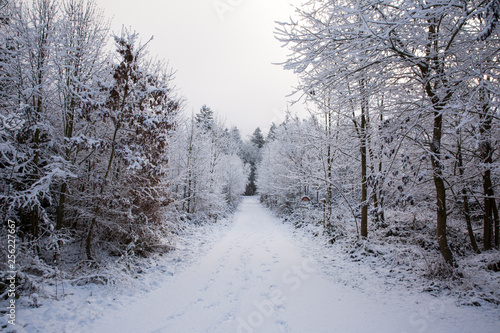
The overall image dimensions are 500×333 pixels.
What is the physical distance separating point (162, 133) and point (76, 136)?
1998mm

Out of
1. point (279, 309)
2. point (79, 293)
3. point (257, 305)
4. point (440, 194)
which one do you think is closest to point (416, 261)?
point (440, 194)

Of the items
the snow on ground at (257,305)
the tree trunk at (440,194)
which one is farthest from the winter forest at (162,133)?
the snow on ground at (257,305)

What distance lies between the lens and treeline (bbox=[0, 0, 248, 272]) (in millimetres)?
4621

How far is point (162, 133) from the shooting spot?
252 inches

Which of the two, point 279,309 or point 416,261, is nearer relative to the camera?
point 279,309

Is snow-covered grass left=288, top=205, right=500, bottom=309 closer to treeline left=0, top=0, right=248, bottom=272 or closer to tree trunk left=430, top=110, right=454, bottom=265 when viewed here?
tree trunk left=430, top=110, right=454, bottom=265

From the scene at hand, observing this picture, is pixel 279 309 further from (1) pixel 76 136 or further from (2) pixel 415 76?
(1) pixel 76 136

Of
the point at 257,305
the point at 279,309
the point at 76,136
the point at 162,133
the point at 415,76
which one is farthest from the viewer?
the point at 162,133

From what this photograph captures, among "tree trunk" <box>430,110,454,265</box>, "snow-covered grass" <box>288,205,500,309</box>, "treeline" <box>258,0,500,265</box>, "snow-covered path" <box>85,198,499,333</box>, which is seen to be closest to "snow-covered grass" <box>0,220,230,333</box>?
"snow-covered path" <box>85,198,499,333</box>

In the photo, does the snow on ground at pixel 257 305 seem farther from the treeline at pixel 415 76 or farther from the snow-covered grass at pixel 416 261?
the treeline at pixel 415 76

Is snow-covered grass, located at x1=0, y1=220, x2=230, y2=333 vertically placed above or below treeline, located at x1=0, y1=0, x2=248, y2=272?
below

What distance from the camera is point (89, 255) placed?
5.36m

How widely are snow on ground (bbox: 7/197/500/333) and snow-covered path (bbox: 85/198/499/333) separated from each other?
15mm

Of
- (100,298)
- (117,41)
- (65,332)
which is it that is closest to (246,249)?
(100,298)
